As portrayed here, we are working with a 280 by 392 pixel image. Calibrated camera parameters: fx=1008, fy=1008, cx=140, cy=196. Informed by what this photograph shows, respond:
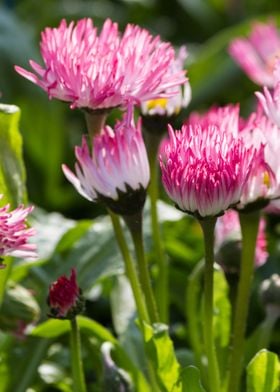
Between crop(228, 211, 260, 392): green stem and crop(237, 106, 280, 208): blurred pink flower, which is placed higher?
crop(237, 106, 280, 208): blurred pink flower

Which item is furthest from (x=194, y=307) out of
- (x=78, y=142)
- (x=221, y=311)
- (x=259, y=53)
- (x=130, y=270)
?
(x=78, y=142)

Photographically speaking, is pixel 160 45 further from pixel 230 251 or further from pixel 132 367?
pixel 132 367

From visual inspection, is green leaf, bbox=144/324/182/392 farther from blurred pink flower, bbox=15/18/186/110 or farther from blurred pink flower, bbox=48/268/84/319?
blurred pink flower, bbox=15/18/186/110

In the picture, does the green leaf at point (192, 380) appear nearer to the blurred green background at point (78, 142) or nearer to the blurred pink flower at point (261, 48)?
the blurred green background at point (78, 142)

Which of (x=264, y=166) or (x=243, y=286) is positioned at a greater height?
(x=264, y=166)

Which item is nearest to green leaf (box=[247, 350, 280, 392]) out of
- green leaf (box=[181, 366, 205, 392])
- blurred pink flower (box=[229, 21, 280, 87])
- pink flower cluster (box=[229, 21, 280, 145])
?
green leaf (box=[181, 366, 205, 392])

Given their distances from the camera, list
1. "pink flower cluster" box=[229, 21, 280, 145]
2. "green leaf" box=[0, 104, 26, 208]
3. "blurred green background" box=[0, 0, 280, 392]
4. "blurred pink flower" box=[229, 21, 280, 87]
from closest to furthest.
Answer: "green leaf" box=[0, 104, 26, 208], "blurred green background" box=[0, 0, 280, 392], "pink flower cluster" box=[229, 21, 280, 145], "blurred pink flower" box=[229, 21, 280, 87]

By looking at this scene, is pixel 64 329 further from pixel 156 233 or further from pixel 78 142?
pixel 78 142
